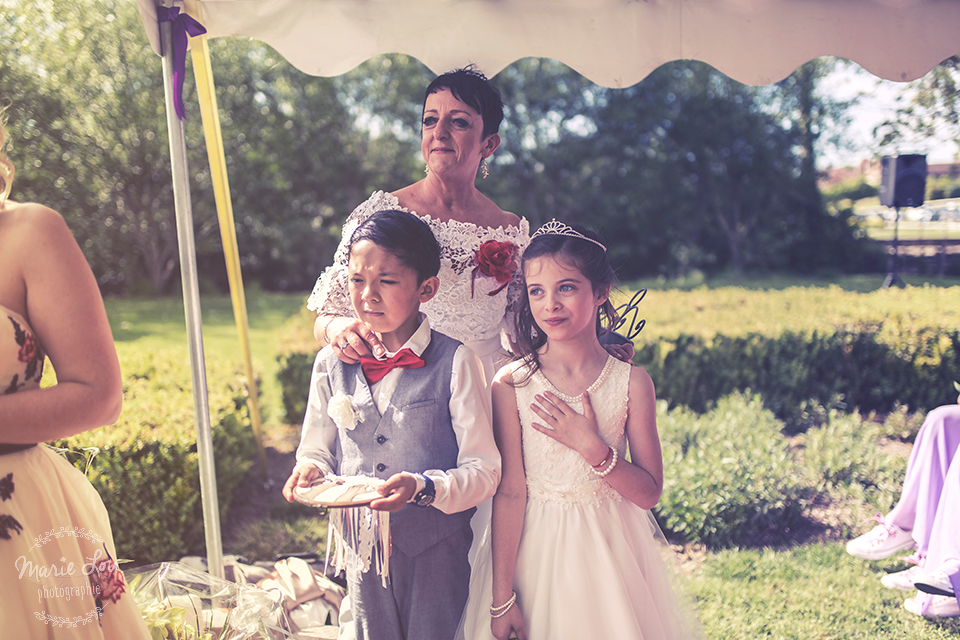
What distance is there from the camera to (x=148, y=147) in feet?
52.5

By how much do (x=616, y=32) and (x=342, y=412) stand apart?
2187 mm

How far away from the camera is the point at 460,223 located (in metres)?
2.71

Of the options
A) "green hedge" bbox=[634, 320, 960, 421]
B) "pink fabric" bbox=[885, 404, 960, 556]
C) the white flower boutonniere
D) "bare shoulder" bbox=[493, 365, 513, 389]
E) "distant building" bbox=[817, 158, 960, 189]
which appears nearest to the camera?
the white flower boutonniere

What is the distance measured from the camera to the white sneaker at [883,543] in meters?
3.45

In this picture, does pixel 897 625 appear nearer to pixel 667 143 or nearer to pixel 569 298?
pixel 569 298

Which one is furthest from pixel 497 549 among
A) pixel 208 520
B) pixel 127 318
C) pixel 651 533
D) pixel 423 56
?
pixel 127 318

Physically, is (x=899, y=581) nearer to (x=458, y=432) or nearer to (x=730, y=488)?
(x=730, y=488)

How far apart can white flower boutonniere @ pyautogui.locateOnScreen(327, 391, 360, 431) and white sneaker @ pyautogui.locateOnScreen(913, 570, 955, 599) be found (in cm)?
278

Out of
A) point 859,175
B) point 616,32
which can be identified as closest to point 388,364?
point 616,32

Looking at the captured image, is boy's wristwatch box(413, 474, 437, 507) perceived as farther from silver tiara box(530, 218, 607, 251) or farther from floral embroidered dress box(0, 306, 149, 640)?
silver tiara box(530, 218, 607, 251)

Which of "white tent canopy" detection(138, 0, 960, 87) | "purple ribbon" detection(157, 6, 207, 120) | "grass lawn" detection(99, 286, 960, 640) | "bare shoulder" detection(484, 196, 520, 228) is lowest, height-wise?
"grass lawn" detection(99, 286, 960, 640)

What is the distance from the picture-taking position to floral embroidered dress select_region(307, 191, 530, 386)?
2.67m

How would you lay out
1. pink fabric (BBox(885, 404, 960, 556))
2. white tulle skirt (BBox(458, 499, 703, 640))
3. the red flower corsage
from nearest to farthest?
white tulle skirt (BBox(458, 499, 703, 640)) < the red flower corsage < pink fabric (BBox(885, 404, 960, 556))

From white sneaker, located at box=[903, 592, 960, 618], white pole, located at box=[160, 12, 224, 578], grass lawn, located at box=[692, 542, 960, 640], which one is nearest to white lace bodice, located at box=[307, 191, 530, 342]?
white pole, located at box=[160, 12, 224, 578]
